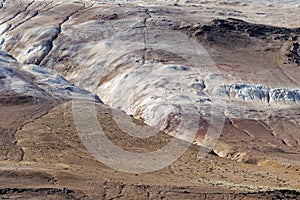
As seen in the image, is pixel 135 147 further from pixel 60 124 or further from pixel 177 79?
pixel 177 79

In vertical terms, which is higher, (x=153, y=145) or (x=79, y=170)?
(x=79, y=170)

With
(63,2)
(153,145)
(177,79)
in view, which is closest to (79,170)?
(153,145)

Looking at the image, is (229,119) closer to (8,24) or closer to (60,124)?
(60,124)

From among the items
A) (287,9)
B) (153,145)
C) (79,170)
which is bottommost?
(287,9)

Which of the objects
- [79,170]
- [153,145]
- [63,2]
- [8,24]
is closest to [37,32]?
[8,24]

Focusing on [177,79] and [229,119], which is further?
[177,79]

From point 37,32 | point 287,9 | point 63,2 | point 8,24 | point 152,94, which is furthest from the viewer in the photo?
point 287,9

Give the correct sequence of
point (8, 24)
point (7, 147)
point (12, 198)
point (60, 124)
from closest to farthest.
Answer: point (12, 198) → point (7, 147) → point (60, 124) → point (8, 24)
